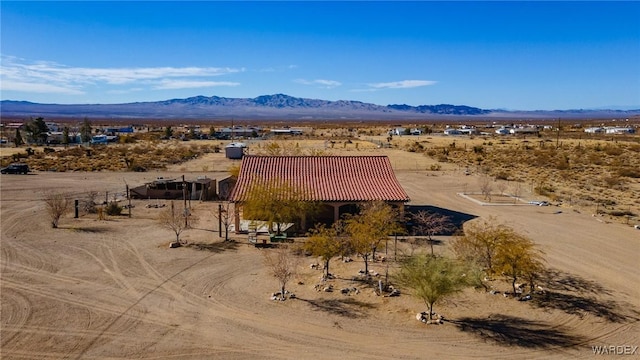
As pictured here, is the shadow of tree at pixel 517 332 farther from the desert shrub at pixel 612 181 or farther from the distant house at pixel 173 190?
the desert shrub at pixel 612 181

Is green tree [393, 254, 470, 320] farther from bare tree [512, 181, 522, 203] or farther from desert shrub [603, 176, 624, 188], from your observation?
desert shrub [603, 176, 624, 188]

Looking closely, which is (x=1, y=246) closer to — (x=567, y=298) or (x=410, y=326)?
(x=410, y=326)

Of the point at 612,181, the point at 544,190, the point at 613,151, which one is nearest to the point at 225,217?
the point at 544,190

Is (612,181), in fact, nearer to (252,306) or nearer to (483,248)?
(483,248)

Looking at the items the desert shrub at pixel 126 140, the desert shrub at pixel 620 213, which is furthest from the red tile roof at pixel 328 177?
the desert shrub at pixel 126 140

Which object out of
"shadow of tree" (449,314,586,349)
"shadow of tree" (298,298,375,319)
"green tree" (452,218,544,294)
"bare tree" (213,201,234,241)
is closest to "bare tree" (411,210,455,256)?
"green tree" (452,218,544,294)
